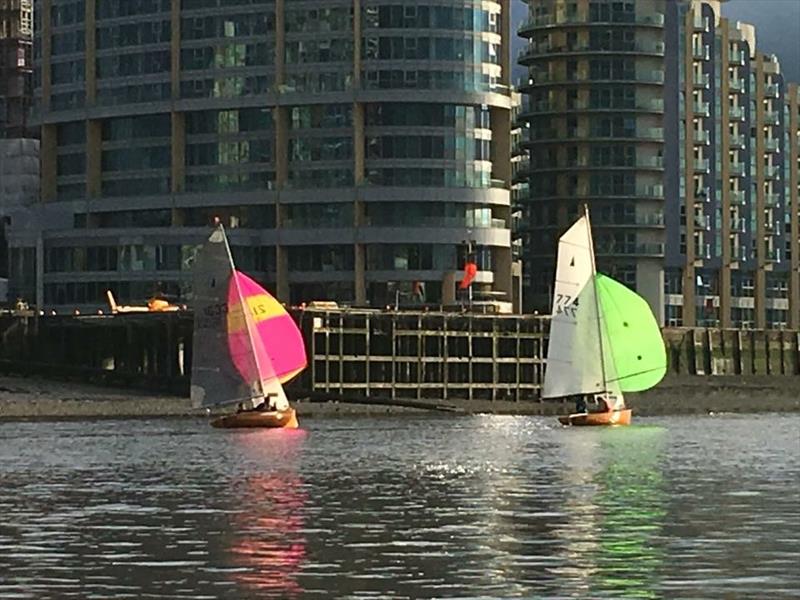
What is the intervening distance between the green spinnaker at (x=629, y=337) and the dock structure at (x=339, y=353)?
29.5m

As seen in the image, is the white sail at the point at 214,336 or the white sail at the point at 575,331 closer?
the white sail at the point at 214,336

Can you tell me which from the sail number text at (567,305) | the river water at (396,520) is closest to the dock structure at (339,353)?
the sail number text at (567,305)

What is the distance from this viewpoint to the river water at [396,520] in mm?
48625

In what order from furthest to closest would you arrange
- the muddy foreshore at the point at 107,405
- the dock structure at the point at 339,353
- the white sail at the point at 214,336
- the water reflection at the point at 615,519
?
1. the dock structure at the point at 339,353
2. the muddy foreshore at the point at 107,405
3. the white sail at the point at 214,336
4. the water reflection at the point at 615,519

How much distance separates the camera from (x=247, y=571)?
5053cm

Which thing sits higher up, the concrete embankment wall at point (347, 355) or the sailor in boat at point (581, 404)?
the concrete embankment wall at point (347, 355)

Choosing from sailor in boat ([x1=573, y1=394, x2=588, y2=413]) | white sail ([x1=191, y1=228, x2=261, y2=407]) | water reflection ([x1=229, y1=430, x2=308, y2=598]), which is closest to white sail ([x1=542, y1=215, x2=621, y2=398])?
sailor in boat ([x1=573, y1=394, x2=588, y2=413])

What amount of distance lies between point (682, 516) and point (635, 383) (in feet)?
277

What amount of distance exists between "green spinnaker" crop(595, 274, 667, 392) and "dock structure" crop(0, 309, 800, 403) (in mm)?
29478

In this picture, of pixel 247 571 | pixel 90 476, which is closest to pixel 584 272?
pixel 90 476

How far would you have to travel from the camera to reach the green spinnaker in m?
148

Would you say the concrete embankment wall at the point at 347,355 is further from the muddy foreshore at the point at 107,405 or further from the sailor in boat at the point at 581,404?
the sailor in boat at the point at 581,404

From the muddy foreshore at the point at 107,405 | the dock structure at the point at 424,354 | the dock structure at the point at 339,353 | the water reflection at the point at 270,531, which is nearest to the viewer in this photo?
the water reflection at the point at 270,531

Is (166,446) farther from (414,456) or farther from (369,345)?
(369,345)
